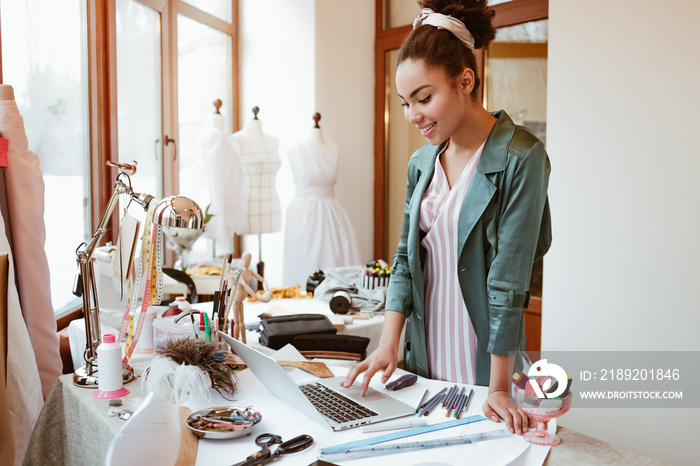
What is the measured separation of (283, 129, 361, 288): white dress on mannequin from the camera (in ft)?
12.8

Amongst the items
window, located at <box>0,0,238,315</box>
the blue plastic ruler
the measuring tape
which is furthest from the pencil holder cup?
window, located at <box>0,0,238,315</box>

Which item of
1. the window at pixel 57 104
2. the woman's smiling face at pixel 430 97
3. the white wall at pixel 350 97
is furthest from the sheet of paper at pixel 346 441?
the white wall at pixel 350 97

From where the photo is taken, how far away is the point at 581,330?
254cm

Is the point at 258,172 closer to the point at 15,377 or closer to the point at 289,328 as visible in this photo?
the point at 289,328

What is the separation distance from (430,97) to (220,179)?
2.46 meters

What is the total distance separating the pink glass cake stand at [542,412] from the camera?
1.02 m

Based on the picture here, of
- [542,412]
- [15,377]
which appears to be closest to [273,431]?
[542,412]

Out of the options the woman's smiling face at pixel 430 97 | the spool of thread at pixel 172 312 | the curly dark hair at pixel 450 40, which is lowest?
the spool of thread at pixel 172 312

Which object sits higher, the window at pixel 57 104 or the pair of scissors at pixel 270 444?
the window at pixel 57 104

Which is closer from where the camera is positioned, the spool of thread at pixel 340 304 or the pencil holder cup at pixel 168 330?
the pencil holder cup at pixel 168 330

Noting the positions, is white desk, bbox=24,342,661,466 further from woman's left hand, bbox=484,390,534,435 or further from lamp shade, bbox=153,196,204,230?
lamp shade, bbox=153,196,204,230

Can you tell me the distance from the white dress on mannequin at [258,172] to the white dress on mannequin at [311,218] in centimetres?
14

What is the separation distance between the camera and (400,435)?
1037mm

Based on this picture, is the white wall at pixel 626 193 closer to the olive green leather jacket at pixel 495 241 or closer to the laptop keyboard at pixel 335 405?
the olive green leather jacket at pixel 495 241
